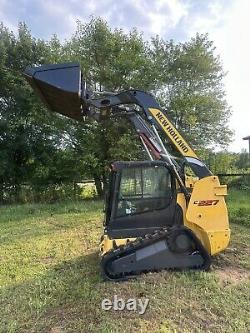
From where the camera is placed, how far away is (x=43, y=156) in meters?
12.4

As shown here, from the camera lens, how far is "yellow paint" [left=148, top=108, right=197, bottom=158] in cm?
425

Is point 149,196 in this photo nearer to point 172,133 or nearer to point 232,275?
point 172,133

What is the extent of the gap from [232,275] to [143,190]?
143 cm

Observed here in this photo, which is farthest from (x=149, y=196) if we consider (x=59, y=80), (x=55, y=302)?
(x=59, y=80)

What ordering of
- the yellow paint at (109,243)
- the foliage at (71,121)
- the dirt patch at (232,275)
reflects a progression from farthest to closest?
1. the foliage at (71,121)
2. the yellow paint at (109,243)
3. the dirt patch at (232,275)

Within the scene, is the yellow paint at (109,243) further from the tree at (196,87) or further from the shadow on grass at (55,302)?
the tree at (196,87)

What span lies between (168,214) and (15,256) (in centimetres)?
249

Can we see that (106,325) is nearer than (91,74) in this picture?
Yes

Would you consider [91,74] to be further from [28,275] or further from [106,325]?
[106,325]

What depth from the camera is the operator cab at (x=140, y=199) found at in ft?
13.5

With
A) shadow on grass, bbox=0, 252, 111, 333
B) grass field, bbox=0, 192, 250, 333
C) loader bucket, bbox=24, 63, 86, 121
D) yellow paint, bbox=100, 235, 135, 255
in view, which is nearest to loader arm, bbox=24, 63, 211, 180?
loader bucket, bbox=24, 63, 86, 121

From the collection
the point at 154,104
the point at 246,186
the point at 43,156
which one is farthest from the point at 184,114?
the point at 154,104

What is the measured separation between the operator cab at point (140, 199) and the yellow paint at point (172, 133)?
12.5 inches

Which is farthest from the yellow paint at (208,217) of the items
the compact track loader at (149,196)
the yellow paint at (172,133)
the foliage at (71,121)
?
the foliage at (71,121)
